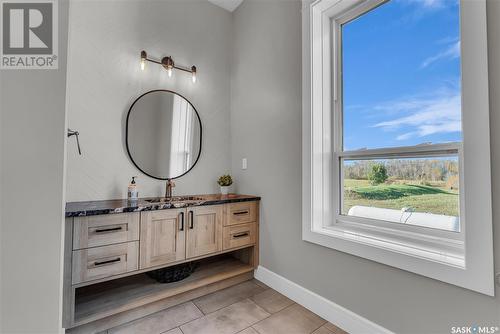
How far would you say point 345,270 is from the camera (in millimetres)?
1620

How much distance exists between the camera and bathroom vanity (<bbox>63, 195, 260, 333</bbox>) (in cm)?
148

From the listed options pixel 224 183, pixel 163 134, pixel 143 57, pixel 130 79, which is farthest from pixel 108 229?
pixel 143 57

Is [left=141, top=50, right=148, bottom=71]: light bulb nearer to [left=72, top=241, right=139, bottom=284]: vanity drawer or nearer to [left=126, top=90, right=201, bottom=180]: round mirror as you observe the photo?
[left=126, top=90, right=201, bottom=180]: round mirror

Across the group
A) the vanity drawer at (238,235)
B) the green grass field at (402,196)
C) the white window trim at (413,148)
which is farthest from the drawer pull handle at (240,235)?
the green grass field at (402,196)

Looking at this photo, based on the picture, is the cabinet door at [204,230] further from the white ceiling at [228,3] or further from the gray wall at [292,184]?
the white ceiling at [228,3]

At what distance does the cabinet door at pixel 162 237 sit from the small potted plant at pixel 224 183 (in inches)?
29.1

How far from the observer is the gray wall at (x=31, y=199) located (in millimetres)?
857

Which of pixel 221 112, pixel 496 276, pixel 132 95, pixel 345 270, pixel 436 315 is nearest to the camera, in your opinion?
pixel 496 276

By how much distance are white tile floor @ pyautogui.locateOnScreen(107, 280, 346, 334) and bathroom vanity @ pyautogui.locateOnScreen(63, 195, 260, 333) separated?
0.30ft

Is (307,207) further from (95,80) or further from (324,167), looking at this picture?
(95,80)

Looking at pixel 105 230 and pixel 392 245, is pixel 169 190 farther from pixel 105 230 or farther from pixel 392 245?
pixel 392 245

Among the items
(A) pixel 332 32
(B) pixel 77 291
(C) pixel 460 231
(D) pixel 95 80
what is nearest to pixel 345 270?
(C) pixel 460 231

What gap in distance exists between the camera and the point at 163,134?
7.62 feet

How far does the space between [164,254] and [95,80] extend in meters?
1.59
